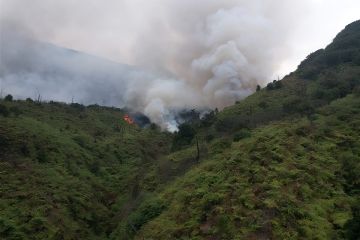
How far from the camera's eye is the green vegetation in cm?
3234

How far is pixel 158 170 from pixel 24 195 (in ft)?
62.9

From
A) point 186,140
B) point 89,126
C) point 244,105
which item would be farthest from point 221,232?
point 89,126

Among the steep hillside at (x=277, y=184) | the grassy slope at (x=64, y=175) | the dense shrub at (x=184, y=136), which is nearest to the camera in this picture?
the steep hillside at (x=277, y=184)

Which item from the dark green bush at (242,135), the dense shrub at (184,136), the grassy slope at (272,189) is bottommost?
the grassy slope at (272,189)

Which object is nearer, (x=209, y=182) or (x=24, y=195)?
(x=209, y=182)

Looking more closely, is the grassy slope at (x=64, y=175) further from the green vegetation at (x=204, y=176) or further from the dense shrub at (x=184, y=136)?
the dense shrub at (x=184, y=136)

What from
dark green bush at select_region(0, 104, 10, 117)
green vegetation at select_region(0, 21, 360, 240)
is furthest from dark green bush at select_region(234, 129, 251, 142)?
dark green bush at select_region(0, 104, 10, 117)

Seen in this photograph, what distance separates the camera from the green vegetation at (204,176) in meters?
32.3

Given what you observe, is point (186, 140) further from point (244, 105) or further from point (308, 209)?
point (308, 209)

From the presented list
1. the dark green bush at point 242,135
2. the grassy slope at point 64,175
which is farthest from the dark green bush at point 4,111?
the dark green bush at point 242,135

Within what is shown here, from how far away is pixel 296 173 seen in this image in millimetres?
36812

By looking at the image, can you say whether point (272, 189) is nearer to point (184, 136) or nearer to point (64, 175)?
point (64, 175)

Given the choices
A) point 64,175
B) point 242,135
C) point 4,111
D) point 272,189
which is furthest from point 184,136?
point 272,189

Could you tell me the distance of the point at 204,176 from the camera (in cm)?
4234
